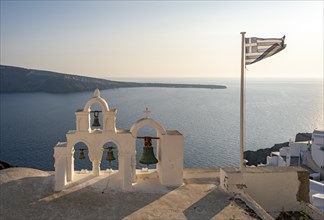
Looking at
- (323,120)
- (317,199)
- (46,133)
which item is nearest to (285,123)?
(323,120)

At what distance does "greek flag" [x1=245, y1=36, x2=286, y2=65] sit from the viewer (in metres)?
12.5

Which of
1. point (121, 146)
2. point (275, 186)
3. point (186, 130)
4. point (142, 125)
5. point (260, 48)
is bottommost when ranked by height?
point (186, 130)

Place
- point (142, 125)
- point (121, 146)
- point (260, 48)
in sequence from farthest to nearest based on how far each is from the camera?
1. point (142, 125)
2. point (121, 146)
3. point (260, 48)

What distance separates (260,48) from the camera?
12.6 m

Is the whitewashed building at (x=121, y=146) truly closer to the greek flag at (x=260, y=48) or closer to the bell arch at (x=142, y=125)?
the bell arch at (x=142, y=125)

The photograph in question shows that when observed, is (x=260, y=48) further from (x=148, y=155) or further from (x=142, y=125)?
(x=148, y=155)

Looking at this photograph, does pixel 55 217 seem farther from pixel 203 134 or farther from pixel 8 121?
pixel 8 121

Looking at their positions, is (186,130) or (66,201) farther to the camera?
(186,130)

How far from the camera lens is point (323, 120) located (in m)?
113

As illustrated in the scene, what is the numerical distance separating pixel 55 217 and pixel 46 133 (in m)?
68.9

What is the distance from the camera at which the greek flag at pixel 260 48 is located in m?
12.5

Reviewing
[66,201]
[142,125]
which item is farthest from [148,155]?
[66,201]

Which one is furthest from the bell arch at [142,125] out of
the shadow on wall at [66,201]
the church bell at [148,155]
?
the shadow on wall at [66,201]

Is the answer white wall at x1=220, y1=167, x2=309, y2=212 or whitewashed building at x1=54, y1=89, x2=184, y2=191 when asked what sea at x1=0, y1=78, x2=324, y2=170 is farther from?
white wall at x1=220, y1=167, x2=309, y2=212
